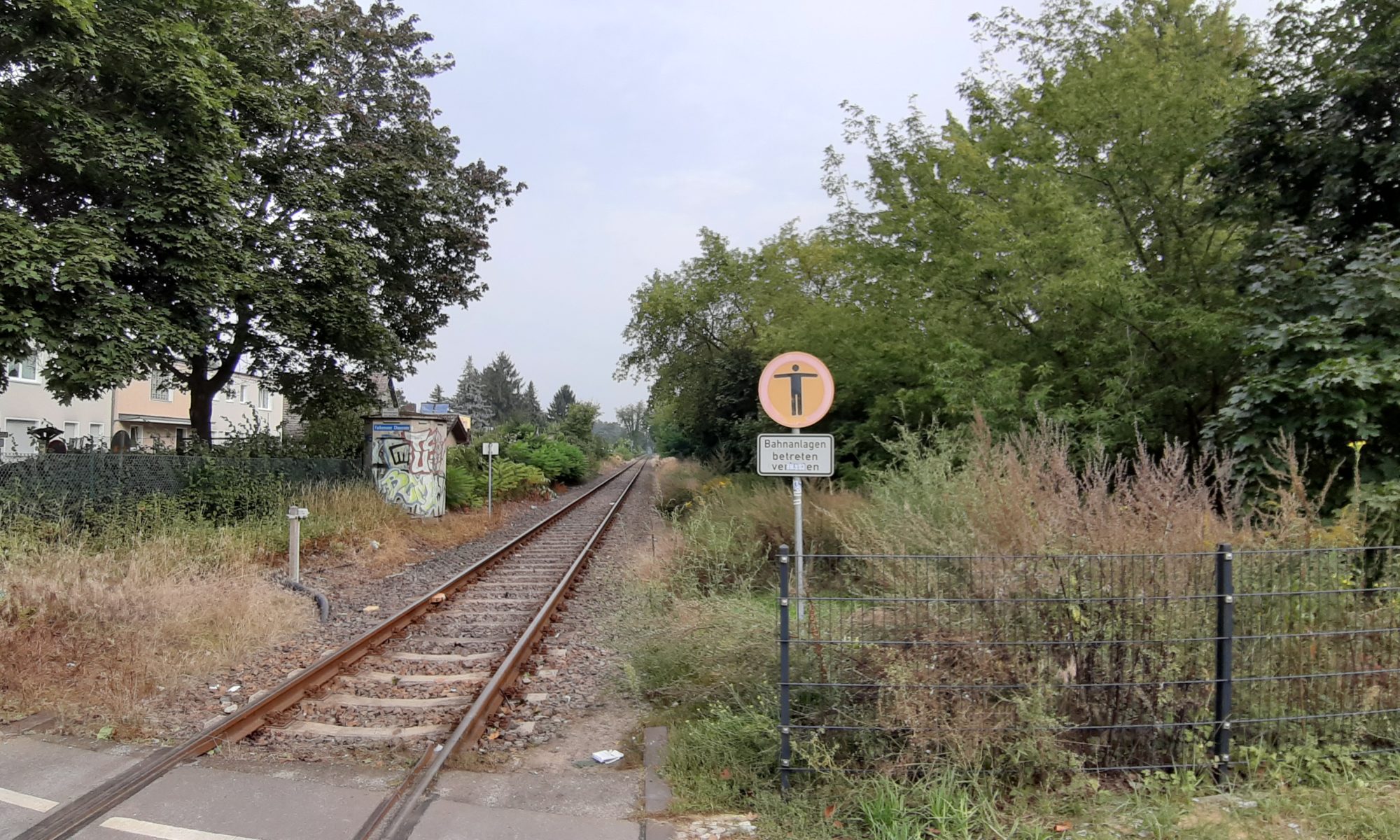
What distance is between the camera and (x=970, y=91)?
46.7 ft

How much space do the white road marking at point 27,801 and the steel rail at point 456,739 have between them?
179 cm

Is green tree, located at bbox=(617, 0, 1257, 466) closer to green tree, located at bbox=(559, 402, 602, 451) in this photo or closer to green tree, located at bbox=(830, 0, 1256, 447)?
green tree, located at bbox=(830, 0, 1256, 447)

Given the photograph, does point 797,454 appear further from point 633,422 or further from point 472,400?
point 633,422

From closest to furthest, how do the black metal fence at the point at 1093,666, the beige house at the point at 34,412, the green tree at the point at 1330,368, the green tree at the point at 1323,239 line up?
1. the black metal fence at the point at 1093,666
2. the green tree at the point at 1330,368
3. the green tree at the point at 1323,239
4. the beige house at the point at 34,412

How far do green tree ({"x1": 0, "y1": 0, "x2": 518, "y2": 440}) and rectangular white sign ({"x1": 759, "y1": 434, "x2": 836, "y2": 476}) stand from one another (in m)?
10.5

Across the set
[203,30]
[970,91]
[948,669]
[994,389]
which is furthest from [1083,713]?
[203,30]

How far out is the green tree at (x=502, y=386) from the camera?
116250 mm

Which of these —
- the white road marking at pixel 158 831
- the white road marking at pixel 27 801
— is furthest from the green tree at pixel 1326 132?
the white road marking at pixel 27 801

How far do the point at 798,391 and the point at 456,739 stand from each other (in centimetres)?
338

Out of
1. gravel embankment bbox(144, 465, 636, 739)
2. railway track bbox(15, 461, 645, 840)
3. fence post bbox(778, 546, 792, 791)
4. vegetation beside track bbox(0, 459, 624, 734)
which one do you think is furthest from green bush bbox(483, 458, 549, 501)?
fence post bbox(778, 546, 792, 791)

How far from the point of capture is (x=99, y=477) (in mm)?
11297

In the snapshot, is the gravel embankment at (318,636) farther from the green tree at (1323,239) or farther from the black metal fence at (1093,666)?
the green tree at (1323,239)

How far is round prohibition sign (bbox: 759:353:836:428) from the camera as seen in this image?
5.72 metres

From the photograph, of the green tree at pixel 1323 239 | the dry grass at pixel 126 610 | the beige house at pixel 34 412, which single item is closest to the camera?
the dry grass at pixel 126 610
